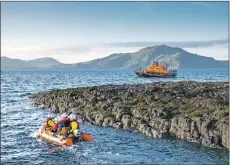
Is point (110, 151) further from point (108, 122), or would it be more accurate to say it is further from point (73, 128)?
point (108, 122)

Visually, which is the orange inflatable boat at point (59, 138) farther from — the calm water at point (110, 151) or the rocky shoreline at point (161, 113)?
the rocky shoreline at point (161, 113)

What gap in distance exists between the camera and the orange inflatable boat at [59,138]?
1334 inches

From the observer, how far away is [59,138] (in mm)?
34594

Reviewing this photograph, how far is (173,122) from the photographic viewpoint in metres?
37.1

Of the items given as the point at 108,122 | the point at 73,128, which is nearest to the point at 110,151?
the point at 73,128

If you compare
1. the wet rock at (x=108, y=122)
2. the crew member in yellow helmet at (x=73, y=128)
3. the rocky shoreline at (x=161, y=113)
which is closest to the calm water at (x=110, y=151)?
the crew member in yellow helmet at (x=73, y=128)

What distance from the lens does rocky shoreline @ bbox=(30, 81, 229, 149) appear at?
34469 millimetres

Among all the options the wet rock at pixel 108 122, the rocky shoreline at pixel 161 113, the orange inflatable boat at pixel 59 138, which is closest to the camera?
the orange inflatable boat at pixel 59 138

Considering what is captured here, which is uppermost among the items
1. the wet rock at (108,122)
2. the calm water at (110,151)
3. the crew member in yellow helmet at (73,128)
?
the crew member in yellow helmet at (73,128)

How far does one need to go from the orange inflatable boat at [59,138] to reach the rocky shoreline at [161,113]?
20.3 ft

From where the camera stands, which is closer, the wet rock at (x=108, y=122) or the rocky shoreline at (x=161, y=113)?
the rocky shoreline at (x=161, y=113)

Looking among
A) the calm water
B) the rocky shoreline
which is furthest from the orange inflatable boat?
the rocky shoreline

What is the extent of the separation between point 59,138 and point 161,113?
39.1 ft

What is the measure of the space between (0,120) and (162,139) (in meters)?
23.8
